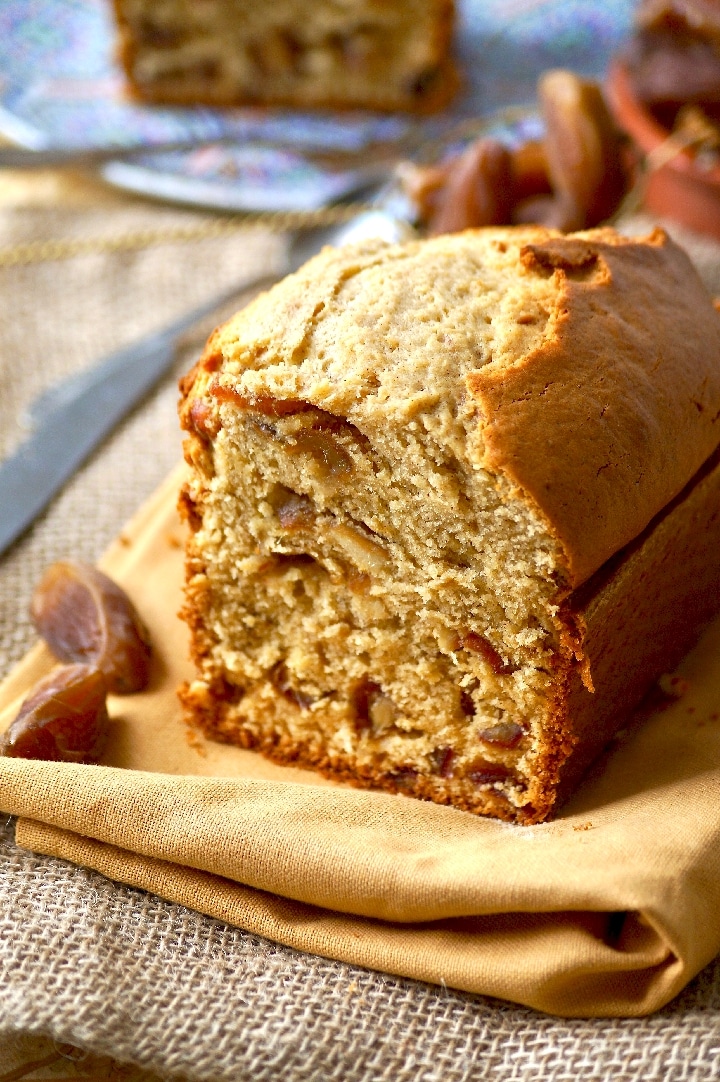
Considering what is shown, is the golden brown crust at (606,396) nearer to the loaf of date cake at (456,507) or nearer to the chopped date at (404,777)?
the loaf of date cake at (456,507)

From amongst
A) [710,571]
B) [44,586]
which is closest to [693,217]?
[710,571]

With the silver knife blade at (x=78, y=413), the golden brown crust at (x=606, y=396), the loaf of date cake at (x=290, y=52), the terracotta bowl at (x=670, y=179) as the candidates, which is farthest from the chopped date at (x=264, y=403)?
the loaf of date cake at (x=290, y=52)

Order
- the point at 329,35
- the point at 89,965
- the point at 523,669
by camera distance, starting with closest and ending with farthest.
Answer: the point at 89,965 < the point at 523,669 < the point at 329,35

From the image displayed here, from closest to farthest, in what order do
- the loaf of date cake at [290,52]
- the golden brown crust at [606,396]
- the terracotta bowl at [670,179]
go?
1. the golden brown crust at [606,396]
2. the terracotta bowl at [670,179]
3. the loaf of date cake at [290,52]

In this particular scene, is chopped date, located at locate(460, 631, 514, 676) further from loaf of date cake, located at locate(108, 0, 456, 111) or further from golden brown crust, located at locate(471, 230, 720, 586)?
loaf of date cake, located at locate(108, 0, 456, 111)

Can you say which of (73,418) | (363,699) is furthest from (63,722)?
(73,418)

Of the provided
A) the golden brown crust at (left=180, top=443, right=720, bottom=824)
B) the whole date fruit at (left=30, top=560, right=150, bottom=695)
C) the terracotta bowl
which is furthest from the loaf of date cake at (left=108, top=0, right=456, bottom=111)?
the golden brown crust at (left=180, top=443, right=720, bottom=824)

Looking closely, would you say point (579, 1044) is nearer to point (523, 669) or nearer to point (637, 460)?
point (523, 669)

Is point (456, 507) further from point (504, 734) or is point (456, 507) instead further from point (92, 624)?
point (92, 624)
